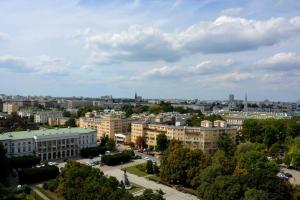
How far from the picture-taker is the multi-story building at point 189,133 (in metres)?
69.9

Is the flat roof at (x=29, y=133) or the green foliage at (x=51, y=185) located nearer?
the green foliage at (x=51, y=185)

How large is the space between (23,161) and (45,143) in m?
8.15

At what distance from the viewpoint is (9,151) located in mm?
58125

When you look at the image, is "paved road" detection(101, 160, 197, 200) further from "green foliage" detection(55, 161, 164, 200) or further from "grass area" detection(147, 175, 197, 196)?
"green foliage" detection(55, 161, 164, 200)

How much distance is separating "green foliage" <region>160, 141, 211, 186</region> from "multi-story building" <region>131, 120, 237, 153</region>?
23.8 meters

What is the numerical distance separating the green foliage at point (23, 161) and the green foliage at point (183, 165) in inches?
759

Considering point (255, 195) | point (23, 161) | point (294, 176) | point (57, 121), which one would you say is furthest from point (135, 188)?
point (57, 121)

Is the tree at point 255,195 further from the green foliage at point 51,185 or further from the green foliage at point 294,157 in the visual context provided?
the green foliage at point 294,157

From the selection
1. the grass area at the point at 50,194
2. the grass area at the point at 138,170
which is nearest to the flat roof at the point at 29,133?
the grass area at the point at 138,170

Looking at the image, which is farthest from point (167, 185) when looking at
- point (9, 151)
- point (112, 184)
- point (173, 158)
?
point (9, 151)

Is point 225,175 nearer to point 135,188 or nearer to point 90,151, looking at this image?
point 135,188

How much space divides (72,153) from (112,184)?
3009cm

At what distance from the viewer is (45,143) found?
60.5 m

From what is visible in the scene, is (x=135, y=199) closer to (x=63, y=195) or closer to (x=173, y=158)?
(x=63, y=195)
